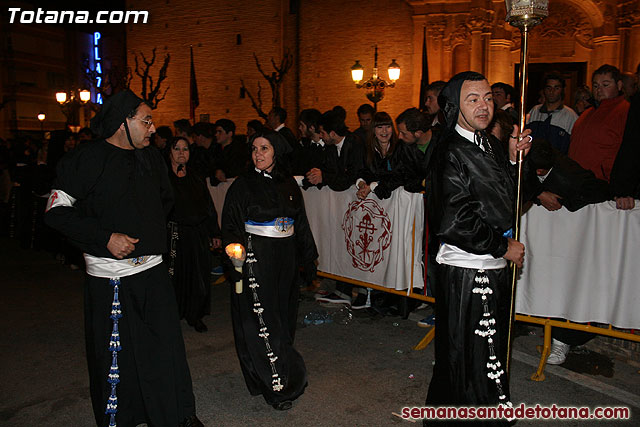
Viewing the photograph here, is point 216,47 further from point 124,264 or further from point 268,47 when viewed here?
point 124,264

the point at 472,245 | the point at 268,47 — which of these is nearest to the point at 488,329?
the point at 472,245

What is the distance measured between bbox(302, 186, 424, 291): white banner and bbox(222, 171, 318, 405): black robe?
1.98 m

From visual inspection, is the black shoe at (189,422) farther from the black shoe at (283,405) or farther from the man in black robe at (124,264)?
the black shoe at (283,405)

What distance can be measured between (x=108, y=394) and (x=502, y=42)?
57.7 ft

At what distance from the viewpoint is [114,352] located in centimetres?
372

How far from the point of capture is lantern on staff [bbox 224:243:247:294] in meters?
4.18

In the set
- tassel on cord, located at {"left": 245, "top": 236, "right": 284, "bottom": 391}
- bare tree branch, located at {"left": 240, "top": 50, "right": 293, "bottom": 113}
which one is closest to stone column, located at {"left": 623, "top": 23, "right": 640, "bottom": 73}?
bare tree branch, located at {"left": 240, "top": 50, "right": 293, "bottom": 113}

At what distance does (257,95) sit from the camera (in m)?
26.0

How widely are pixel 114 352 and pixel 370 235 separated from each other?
3559mm

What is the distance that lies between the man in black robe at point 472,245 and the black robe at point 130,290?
5.96 feet

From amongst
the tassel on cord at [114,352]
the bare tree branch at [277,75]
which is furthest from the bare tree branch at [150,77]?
the tassel on cord at [114,352]

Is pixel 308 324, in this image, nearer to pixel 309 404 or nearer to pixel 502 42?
pixel 309 404

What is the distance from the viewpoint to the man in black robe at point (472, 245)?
3160 millimetres

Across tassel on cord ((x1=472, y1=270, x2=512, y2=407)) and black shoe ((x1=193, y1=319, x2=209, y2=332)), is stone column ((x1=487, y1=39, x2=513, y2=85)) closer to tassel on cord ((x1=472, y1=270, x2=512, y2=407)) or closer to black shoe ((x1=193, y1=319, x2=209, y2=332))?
black shoe ((x1=193, y1=319, x2=209, y2=332))
